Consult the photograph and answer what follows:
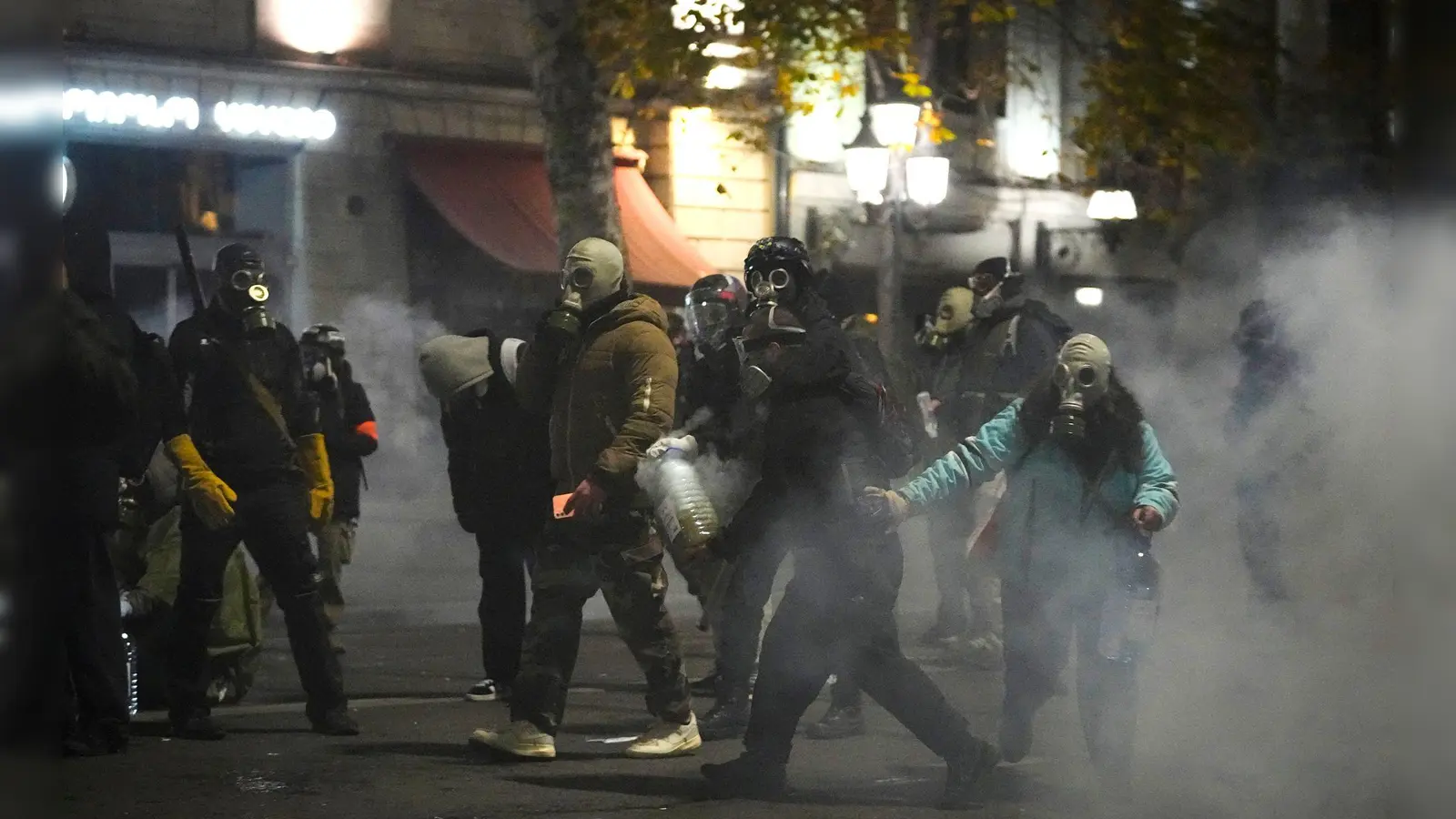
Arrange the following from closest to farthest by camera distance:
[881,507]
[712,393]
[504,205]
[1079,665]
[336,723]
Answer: [881,507] → [1079,665] → [336,723] → [712,393] → [504,205]

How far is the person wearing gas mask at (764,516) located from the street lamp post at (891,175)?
694 cm

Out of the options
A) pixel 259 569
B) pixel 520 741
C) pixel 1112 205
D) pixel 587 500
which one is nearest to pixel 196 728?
pixel 259 569

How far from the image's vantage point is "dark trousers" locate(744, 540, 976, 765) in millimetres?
6410

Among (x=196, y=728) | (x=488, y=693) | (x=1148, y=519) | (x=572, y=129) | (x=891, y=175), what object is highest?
(x=891, y=175)

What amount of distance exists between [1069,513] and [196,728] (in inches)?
135

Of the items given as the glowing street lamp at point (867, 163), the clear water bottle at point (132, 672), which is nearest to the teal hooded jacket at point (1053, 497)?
the clear water bottle at point (132, 672)

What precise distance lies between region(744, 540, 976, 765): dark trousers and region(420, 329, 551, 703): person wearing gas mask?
2091mm

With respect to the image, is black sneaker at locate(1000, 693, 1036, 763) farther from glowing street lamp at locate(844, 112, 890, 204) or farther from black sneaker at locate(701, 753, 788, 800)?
glowing street lamp at locate(844, 112, 890, 204)

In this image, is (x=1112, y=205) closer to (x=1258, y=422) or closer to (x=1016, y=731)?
(x=1258, y=422)

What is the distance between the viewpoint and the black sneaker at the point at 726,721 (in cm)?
791

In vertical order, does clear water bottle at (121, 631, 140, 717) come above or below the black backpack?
below

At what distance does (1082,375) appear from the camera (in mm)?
6652

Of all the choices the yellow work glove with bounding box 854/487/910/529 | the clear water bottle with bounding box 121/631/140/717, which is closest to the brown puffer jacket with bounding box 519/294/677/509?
the yellow work glove with bounding box 854/487/910/529

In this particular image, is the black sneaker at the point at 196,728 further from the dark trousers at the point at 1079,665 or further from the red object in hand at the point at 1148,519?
the red object in hand at the point at 1148,519
